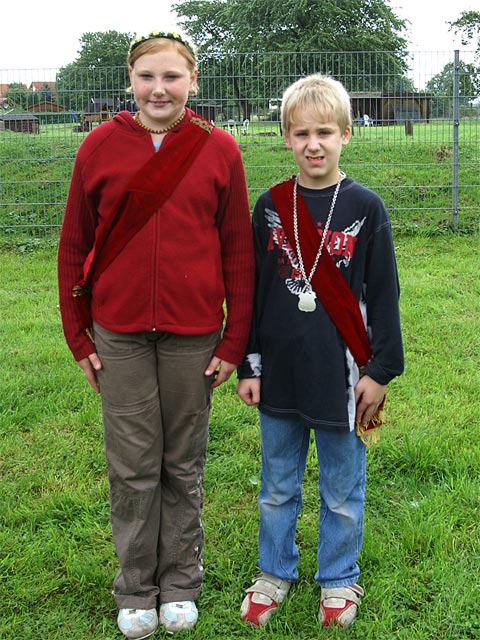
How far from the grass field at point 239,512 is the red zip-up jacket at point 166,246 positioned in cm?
101

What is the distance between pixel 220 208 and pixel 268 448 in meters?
0.86

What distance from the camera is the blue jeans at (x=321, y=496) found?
2.40 metres

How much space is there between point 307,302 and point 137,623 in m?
1.29

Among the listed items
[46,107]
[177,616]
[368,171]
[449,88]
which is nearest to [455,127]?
[449,88]

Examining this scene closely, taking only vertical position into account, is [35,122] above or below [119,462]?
above

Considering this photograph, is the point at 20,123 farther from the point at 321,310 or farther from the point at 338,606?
the point at 338,606

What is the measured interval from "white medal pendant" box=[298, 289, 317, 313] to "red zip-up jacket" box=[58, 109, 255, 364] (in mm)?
194

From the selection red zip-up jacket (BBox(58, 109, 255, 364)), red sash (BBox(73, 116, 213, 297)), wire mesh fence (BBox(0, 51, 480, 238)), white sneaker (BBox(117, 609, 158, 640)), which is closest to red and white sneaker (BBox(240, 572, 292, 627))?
white sneaker (BBox(117, 609, 158, 640))

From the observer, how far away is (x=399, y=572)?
273cm

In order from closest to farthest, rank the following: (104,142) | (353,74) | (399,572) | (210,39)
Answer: (104,142) → (399,572) → (353,74) → (210,39)

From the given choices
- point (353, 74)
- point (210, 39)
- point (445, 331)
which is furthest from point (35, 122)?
point (210, 39)

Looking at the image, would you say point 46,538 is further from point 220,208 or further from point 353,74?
point 353,74

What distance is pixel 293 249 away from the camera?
7.54ft

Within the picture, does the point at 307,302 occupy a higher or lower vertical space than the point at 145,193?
lower
